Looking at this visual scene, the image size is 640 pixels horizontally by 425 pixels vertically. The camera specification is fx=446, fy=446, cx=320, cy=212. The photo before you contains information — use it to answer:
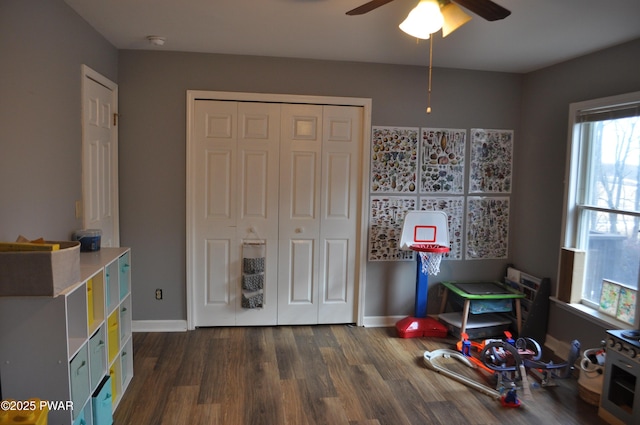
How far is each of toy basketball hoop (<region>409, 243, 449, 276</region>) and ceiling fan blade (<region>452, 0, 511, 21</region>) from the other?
2.18 meters

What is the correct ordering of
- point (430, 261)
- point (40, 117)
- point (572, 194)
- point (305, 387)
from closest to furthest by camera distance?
point (40, 117) → point (305, 387) → point (572, 194) → point (430, 261)

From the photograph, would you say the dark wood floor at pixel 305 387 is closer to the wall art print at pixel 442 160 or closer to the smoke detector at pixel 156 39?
the wall art print at pixel 442 160

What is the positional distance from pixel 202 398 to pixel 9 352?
1.27 meters

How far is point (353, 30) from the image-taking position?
3143 millimetres

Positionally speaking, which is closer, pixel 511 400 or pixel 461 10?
pixel 461 10

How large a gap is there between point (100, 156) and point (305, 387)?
90.1 inches

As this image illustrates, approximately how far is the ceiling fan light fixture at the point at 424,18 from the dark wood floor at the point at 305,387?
2.23m

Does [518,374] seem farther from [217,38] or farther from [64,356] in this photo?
[217,38]

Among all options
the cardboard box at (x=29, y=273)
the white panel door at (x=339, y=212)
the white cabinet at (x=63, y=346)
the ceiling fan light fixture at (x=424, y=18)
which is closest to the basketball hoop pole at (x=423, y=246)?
the white panel door at (x=339, y=212)

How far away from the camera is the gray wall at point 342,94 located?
325 centimetres

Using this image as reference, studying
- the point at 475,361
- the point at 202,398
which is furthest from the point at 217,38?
the point at 475,361

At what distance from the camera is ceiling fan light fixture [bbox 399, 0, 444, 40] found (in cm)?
199

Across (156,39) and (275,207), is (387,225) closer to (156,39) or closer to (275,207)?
(275,207)

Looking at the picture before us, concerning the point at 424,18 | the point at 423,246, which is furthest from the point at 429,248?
the point at 424,18
